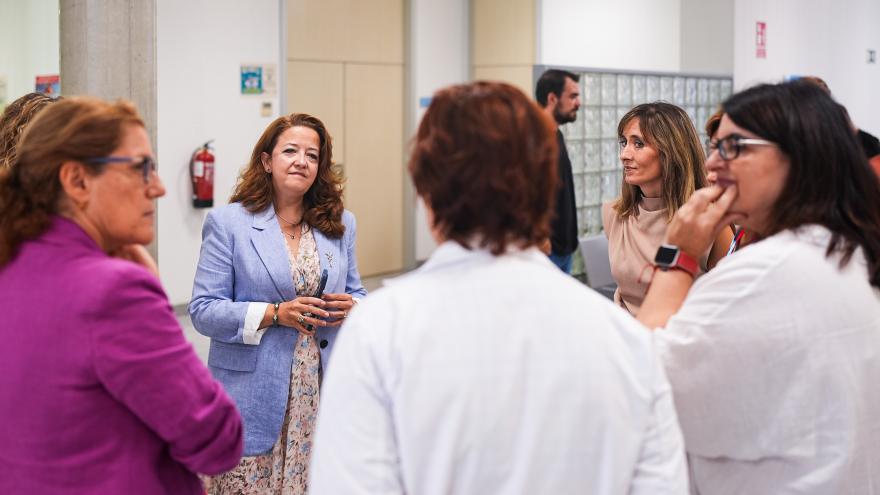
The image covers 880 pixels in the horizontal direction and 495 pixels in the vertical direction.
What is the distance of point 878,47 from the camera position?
1266 centimetres

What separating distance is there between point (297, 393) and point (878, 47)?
39.2 ft

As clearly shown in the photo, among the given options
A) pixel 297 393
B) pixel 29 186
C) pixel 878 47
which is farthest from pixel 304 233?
pixel 878 47

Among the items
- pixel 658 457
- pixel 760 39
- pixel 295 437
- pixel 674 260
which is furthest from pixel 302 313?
pixel 760 39

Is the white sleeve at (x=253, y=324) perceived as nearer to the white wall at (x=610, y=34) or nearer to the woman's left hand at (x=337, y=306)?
the woman's left hand at (x=337, y=306)

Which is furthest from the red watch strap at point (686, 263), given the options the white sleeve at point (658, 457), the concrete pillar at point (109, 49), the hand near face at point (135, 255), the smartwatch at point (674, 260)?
the concrete pillar at point (109, 49)

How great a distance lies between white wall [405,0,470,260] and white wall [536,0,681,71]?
2.70 feet

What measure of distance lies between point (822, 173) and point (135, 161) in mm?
1226

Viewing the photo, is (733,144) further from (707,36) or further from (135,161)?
(707,36)

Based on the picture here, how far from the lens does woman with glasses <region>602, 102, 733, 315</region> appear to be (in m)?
3.00

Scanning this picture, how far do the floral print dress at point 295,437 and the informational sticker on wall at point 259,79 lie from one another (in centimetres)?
456

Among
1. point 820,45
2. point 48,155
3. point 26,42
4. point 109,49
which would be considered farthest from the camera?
point 820,45

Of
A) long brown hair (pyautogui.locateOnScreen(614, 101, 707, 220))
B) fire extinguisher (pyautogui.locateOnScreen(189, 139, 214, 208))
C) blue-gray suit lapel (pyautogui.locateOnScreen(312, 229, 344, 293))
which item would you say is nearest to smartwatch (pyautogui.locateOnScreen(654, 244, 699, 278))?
long brown hair (pyautogui.locateOnScreen(614, 101, 707, 220))

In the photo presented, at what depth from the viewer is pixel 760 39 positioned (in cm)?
1024

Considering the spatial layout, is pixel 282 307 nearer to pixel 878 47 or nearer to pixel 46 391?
pixel 46 391
